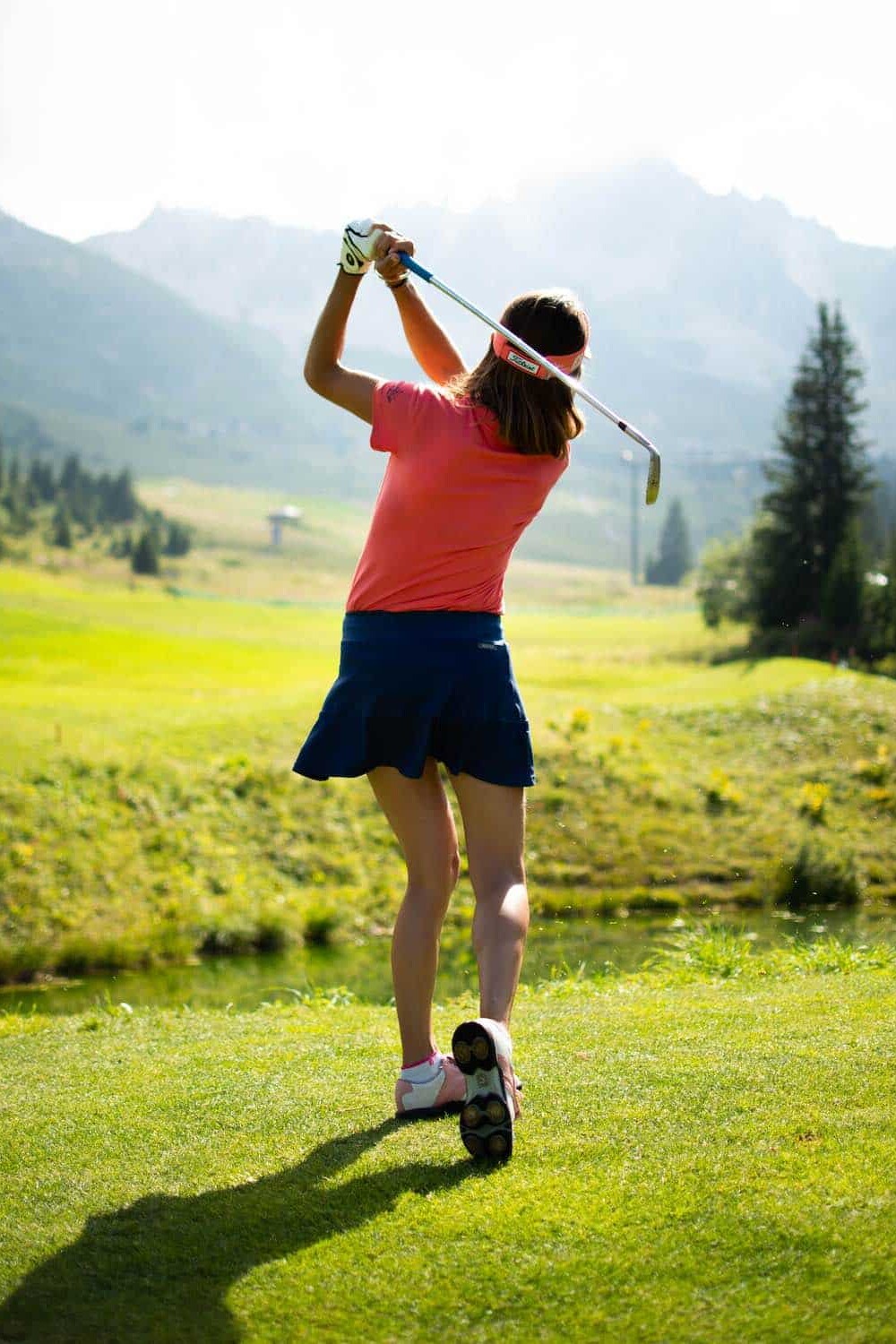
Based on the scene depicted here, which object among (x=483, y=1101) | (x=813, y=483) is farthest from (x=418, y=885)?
(x=813, y=483)

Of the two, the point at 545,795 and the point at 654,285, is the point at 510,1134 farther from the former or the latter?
the point at 654,285

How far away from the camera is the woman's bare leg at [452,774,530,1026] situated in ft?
7.82

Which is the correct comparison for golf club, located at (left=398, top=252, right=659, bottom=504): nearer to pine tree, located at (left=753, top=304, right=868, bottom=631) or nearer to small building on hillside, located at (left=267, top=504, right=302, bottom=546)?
pine tree, located at (left=753, top=304, right=868, bottom=631)

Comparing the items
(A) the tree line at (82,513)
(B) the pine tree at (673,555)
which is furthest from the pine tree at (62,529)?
(B) the pine tree at (673,555)

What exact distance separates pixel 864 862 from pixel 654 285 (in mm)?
46491

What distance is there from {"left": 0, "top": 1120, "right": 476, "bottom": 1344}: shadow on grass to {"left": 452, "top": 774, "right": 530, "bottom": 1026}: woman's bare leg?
1.21 ft

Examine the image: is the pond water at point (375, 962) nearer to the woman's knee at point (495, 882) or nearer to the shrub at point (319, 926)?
the shrub at point (319, 926)

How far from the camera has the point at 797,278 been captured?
50.7 m

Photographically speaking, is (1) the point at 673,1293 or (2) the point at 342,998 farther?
(2) the point at 342,998

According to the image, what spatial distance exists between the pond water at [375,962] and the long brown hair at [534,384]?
3871 millimetres

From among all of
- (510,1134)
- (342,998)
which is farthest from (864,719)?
(510,1134)

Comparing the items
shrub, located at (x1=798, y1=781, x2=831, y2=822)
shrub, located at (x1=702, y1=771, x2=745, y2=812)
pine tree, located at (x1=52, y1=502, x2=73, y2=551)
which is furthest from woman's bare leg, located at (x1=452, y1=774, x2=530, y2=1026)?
pine tree, located at (x1=52, y1=502, x2=73, y2=551)

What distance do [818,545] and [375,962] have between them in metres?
11.2

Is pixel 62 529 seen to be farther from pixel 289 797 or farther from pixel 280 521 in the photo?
pixel 280 521
